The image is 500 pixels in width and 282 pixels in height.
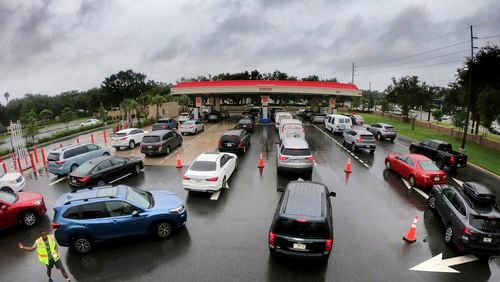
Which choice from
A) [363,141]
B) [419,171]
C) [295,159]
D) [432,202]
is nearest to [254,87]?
[363,141]

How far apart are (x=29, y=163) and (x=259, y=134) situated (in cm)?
1882

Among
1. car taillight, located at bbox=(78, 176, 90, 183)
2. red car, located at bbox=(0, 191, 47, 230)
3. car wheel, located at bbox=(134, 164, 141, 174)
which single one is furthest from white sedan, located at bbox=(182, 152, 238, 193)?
red car, located at bbox=(0, 191, 47, 230)

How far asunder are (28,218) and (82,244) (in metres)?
3.42

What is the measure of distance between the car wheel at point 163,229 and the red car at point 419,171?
1108cm

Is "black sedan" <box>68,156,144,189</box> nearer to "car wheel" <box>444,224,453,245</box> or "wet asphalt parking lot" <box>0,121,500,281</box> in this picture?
"wet asphalt parking lot" <box>0,121,500,281</box>

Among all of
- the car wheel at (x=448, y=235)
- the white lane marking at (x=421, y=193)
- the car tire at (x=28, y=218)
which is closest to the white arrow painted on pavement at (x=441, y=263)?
the car wheel at (x=448, y=235)

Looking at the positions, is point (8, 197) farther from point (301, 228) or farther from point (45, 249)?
point (301, 228)

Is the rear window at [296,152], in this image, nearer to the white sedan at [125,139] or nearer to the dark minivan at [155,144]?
the dark minivan at [155,144]

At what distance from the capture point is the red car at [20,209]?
9414mm

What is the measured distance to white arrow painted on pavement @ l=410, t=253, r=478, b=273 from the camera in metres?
7.56

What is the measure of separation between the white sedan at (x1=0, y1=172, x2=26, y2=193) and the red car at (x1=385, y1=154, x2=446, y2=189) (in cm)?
1817

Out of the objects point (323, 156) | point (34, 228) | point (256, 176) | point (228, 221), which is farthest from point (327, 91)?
point (34, 228)

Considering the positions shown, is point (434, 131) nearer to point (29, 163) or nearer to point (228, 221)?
point (228, 221)

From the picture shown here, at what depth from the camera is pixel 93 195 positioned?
874cm
